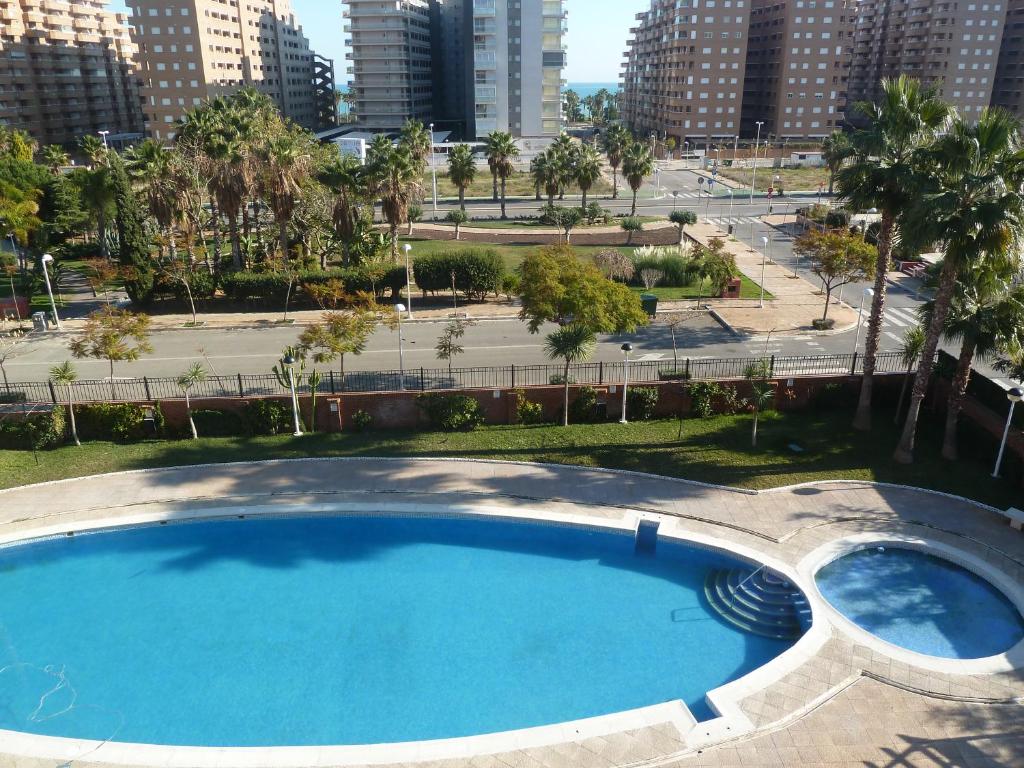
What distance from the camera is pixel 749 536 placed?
1961 cm

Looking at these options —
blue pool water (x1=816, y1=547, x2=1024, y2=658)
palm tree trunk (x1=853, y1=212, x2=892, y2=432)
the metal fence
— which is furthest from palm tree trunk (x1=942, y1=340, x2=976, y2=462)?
blue pool water (x1=816, y1=547, x2=1024, y2=658)

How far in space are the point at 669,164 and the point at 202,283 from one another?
8139 cm

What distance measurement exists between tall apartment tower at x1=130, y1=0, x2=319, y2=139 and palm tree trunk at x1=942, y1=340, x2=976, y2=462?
99.9 m

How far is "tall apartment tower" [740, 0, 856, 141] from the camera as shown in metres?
115

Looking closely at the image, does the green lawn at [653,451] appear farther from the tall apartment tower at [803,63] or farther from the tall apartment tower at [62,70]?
the tall apartment tower at [803,63]

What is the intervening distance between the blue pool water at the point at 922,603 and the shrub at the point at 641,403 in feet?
28.9

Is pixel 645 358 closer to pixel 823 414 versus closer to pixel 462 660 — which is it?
pixel 823 414

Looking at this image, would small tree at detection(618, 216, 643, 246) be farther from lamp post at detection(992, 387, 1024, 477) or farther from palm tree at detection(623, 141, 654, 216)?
lamp post at detection(992, 387, 1024, 477)

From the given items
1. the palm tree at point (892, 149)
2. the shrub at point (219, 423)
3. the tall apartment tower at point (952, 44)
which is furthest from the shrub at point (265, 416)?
the tall apartment tower at point (952, 44)

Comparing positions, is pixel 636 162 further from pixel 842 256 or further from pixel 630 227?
pixel 842 256

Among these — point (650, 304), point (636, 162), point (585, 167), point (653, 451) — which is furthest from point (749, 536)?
point (636, 162)

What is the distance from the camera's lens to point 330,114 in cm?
14775

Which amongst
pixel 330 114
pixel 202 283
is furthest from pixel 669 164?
pixel 202 283

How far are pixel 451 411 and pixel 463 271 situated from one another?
53.6 feet
